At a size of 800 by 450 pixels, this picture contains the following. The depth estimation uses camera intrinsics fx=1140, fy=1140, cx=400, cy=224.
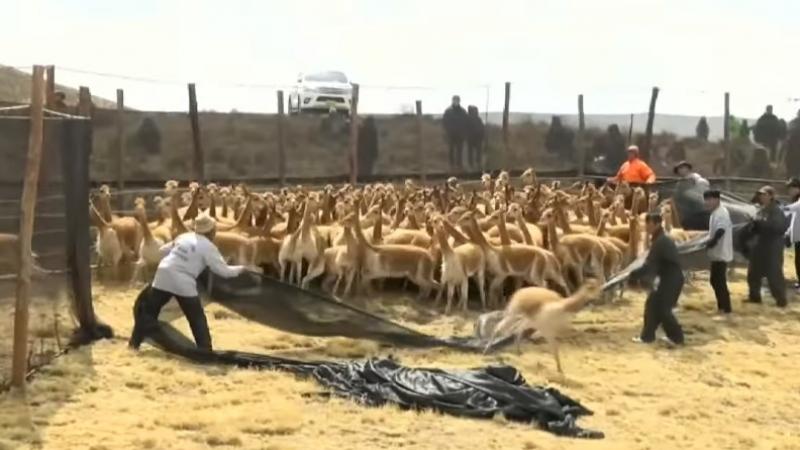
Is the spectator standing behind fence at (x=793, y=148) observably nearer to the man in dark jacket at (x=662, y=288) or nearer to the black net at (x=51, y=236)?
the man in dark jacket at (x=662, y=288)

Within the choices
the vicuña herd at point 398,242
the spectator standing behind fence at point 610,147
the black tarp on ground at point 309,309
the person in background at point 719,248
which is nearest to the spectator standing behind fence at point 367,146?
the spectator standing behind fence at point 610,147

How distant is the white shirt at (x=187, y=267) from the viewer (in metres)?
12.9

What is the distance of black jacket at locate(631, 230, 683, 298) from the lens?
14.8m

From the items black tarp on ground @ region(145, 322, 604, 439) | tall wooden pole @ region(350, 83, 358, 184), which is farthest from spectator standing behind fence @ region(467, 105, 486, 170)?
black tarp on ground @ region(145, 322, 604, 439)

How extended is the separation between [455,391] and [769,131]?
2307 cm

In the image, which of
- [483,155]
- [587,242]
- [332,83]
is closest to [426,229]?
[587,242]

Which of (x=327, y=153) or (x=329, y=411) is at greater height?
(x=327, y=153)

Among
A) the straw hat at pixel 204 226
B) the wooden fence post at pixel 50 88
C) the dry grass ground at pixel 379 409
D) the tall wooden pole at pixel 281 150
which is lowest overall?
the dry grass ground at pixel 379 409

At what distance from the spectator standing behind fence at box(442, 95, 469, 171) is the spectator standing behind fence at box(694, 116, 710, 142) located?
6.76 meters

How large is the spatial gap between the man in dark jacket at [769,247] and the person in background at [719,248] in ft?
3.49

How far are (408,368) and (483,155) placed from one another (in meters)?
19.2

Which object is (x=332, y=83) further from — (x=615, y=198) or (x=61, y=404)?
(x=61, y=404)

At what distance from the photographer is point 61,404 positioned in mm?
10516

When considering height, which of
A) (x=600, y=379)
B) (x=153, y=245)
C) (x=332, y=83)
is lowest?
(x=600, y=379)
